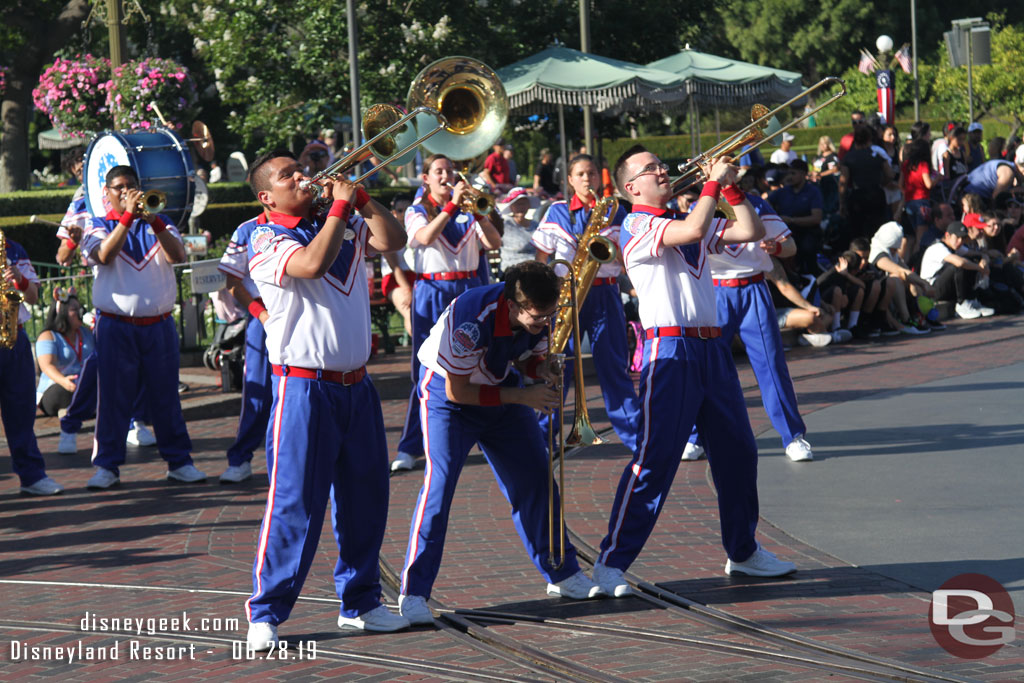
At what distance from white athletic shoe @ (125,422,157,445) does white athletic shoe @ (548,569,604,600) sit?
5.44 metres

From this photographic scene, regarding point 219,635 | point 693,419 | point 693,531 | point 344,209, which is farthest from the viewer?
point 693,531

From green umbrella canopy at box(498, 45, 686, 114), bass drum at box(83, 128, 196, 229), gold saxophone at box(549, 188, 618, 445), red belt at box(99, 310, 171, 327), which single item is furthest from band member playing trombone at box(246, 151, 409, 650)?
green umbrella canopy at box(498, 45, 686, 114)

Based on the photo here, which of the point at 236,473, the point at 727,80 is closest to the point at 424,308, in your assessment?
the point at 236,473

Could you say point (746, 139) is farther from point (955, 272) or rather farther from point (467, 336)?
point (955, 272)

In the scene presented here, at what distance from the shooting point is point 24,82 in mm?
33531

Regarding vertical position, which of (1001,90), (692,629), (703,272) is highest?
(1001,90)

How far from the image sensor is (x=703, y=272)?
6555mm

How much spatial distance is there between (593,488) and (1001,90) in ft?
102

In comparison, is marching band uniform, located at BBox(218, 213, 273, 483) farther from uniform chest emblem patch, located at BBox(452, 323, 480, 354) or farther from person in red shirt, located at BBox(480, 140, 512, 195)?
person in red shirt, located at BBox(480, 140, 512, 195)

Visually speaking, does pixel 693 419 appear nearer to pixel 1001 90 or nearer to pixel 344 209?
pixel 344 209

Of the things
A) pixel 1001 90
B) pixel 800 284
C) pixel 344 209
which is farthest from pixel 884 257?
pixel 1001 90

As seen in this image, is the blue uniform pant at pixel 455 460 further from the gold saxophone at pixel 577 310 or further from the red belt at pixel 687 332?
the red belt at pixel 687 332

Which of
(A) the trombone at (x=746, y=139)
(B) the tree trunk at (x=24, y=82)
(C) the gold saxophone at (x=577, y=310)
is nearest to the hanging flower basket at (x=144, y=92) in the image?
(C) the gold saxophone at (x=577, y=310)

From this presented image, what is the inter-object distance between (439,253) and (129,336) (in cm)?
206
